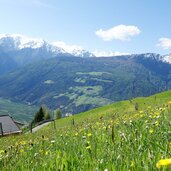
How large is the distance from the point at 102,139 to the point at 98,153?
1513mm

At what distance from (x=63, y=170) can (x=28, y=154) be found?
309 centimetres

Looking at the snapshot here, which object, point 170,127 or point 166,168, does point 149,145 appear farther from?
point 166,168

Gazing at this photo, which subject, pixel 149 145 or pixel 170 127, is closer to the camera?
pixel 149 145

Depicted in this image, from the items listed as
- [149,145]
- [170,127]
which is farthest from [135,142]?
[170,127]

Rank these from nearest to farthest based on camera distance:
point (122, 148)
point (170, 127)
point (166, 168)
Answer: point (166, 168), point (122, 148), point (170, 127)

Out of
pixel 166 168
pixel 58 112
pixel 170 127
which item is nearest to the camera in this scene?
pixel 166 168

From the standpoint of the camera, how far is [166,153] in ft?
11.8

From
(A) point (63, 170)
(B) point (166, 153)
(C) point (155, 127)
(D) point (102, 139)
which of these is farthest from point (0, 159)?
(B) point (166, 153)

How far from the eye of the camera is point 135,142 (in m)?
5.14

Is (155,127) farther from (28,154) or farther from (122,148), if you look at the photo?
(28,154)

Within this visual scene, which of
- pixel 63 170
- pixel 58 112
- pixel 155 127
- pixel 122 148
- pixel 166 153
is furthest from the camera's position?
pixel 58 112

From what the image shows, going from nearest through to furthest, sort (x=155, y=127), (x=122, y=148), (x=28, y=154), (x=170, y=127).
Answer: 1. (x=122, y=148)
2. (x=170, y=127)
3. (x=155, y=127)
4. (x=28, y=154)

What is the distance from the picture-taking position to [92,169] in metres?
3.60

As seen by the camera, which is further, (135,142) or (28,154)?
(28,154)
